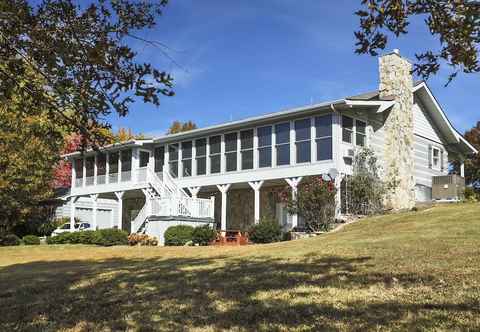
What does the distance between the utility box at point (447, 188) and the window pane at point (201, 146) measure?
11.4 metres

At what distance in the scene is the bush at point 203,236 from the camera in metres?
21.0

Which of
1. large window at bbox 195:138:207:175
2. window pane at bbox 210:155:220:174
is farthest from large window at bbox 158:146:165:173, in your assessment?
window pane at bbox 210:155:220:174

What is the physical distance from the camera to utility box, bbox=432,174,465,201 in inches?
1008

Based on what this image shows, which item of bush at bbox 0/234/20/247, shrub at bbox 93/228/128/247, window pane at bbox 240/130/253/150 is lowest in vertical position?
bush at bbox 0/234/20/247

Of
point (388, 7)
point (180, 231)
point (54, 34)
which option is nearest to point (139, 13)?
point (54, 34)

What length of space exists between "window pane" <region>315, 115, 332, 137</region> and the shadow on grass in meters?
11.9

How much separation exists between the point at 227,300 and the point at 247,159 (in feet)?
59.1

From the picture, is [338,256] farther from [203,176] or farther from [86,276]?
[203,176]

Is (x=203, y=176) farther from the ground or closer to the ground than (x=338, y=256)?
farther from the ground

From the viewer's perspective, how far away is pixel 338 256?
10875 millimetres

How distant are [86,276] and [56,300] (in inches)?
93.7

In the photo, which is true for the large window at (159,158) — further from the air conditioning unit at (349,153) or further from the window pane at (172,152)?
the air conditioning unit at (349,153)

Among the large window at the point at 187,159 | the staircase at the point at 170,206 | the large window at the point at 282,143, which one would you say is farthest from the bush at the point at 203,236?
the large window at the point at 187,159

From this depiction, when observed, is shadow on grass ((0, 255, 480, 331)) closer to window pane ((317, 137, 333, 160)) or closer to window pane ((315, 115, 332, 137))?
window pane ((317, 137, 333, 160))
